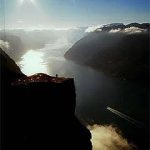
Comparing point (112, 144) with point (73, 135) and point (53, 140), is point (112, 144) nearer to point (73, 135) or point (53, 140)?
point (73, 135)

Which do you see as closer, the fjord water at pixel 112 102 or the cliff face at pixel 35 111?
the cliff face at pixel 35 111

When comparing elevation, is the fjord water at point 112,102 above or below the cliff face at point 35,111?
below

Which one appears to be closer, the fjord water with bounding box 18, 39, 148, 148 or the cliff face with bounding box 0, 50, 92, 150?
the cliff face with bounding box 0, 50, 92, 150

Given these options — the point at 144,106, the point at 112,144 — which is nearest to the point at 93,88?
the point at 144,106

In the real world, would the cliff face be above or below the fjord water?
above

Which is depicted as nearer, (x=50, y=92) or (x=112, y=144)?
(x=50, y=92)

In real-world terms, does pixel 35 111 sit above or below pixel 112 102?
above

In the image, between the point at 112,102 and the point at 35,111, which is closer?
the point at 35,111

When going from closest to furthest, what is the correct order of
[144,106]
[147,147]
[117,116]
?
[147,147]
[117,116]
[144,106]
